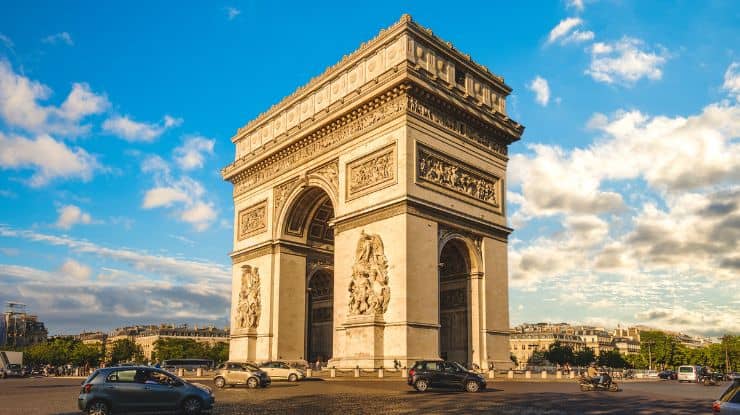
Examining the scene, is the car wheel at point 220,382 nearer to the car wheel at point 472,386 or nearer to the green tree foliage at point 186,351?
the car wheel at point 472,386

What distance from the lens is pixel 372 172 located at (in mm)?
33344

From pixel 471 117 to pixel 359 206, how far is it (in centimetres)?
749

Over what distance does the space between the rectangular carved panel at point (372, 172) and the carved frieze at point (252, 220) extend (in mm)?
9475

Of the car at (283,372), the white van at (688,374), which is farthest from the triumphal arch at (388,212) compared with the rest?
the white van at (688,374)

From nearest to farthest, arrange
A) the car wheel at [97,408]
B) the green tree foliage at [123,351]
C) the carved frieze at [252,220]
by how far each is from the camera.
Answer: the car wheel at [97,408] < the carved frieze at [252,220] < the green tree foliage at [123,351]

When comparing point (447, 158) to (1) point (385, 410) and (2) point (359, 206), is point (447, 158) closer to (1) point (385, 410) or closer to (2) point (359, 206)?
(2) point (359, 206)

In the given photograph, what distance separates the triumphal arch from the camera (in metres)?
31.0

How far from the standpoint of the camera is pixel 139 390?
51.1ft

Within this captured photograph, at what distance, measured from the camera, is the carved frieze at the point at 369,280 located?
31.0 m

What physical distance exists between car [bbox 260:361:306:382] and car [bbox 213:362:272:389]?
349 cm


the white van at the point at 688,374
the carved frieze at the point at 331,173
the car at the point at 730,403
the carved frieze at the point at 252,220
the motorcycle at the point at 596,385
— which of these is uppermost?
the carved frieze at the point at 331,173

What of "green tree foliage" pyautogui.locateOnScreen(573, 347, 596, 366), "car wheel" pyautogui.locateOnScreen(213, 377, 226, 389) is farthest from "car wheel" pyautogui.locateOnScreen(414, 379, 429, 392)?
"green tree foliage" pyautogui.locateOnScreen(573, 347, 596, 366)

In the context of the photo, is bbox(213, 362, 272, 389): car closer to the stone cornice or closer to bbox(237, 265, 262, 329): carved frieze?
bbox(237, 265, 262, 329): carved frieze

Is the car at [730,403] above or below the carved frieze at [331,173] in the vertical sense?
below
